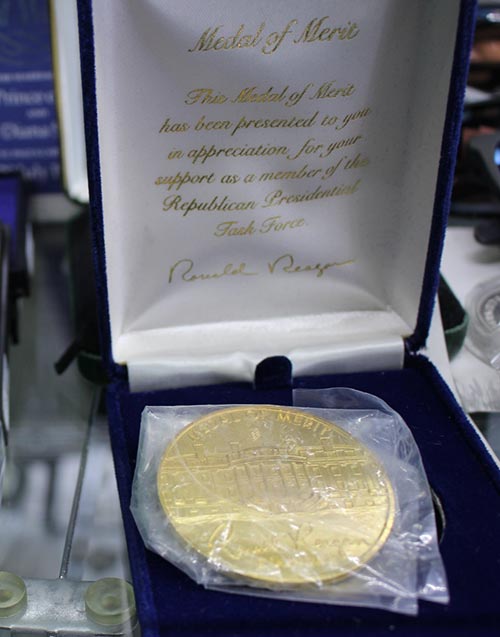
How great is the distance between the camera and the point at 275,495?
0.53m

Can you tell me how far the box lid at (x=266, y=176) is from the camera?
57 centimetres

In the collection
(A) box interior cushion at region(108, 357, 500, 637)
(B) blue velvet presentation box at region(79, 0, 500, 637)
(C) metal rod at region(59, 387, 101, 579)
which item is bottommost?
(C) metal rod at region(59, 387, 101, 579)

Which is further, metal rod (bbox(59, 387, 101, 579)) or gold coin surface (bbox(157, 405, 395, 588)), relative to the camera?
metal rod (bbox(59, 387, 101, 579))

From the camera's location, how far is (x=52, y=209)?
1053 millimetres

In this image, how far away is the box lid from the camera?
1.88ft

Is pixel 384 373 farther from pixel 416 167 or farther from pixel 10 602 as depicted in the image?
pixel 10 602

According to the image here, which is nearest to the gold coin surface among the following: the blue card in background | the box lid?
the box lid

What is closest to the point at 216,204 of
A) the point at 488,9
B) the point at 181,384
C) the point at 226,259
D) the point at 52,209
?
the point at 226,259

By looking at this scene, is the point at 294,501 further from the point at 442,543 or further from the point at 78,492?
the point at 78,492

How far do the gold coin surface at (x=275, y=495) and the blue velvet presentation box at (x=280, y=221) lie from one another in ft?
0.08

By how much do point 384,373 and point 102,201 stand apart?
0.94 feet

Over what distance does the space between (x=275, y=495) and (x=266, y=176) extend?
266mm

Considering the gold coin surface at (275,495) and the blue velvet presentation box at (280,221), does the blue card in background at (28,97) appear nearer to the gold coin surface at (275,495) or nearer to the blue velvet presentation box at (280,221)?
the blue velvet presentation box at (280,221)

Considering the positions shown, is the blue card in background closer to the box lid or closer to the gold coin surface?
the box lid
